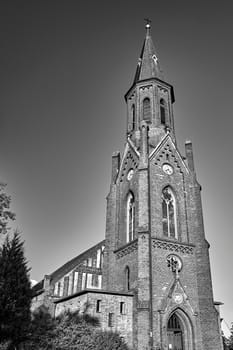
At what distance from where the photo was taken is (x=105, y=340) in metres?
22.8

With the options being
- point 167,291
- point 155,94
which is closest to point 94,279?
point 167,291

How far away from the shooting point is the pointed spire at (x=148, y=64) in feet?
129

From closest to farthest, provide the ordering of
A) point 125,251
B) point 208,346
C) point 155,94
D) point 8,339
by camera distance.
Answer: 1. point 8,339
2. point 208,346
3. point 125,251
4. point 155,94

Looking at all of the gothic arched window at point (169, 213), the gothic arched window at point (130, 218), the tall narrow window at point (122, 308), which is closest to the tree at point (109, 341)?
the tall narrow window at point (122, 308)

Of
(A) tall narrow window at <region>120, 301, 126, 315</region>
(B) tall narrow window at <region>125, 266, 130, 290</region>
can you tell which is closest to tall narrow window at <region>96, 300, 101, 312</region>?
(A) tall narrow window at <region>120, 301, 126, 315</region>

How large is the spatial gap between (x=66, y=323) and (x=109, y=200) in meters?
13.0

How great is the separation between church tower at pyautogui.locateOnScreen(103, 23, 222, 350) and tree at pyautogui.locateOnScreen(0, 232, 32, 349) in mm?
7789

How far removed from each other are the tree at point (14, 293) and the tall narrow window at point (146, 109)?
18528mm

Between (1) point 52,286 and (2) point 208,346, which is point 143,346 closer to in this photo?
(2) point 208,346

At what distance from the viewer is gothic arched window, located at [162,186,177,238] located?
2989 cm

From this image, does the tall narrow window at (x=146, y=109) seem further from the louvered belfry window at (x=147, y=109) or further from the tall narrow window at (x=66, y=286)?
the tall narrow window at (x=66, y=286)

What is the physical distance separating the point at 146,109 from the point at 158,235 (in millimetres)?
14144

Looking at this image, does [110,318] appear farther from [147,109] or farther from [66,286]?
[147,109]

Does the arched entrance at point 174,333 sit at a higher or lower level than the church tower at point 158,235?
lower
